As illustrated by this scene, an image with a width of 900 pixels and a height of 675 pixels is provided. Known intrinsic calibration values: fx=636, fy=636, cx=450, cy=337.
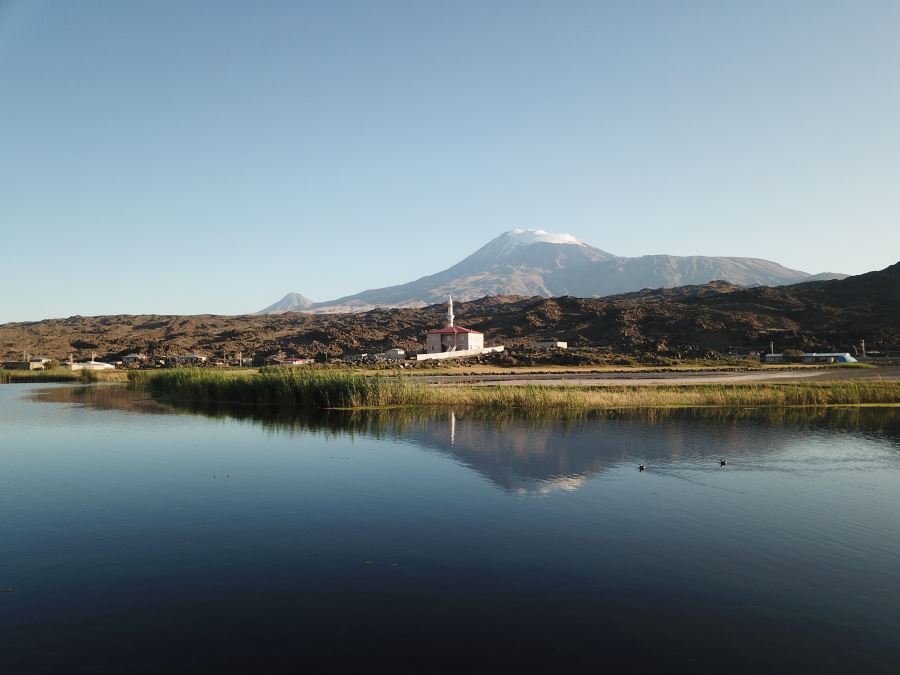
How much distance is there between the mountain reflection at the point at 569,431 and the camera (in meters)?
21.9

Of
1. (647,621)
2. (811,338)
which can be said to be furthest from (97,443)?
(811,338)

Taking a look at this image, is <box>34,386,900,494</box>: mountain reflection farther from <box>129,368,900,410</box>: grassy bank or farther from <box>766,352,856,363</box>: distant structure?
<box>766,352,856,363</box>: distant structure

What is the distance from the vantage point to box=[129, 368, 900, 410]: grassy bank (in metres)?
37.2

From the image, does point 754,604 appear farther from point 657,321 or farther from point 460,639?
point 657,321

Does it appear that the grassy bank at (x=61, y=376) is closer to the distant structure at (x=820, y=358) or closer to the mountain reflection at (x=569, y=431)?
the mountain reflection at (x=569, y=431)

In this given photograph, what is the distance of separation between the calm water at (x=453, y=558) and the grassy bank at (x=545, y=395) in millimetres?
11581

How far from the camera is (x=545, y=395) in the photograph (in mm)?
37312

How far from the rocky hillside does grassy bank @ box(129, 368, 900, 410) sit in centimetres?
4732

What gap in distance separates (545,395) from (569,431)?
8.44 meters

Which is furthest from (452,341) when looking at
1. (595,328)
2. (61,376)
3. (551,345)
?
(61,376)

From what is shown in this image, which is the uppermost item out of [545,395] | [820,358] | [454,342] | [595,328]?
Result: [595,328]

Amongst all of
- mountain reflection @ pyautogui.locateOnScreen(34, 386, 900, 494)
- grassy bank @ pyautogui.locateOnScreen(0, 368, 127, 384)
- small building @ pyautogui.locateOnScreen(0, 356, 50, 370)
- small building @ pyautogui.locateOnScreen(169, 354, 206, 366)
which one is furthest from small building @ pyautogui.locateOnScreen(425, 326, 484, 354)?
small building @ pyautogui.locateOnScreen(0, 356, 50, 370)

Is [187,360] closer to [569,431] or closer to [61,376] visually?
[61,376]

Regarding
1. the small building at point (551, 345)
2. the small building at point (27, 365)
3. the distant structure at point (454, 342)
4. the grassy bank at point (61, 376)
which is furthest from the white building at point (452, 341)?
the small building at point (27, 365)
